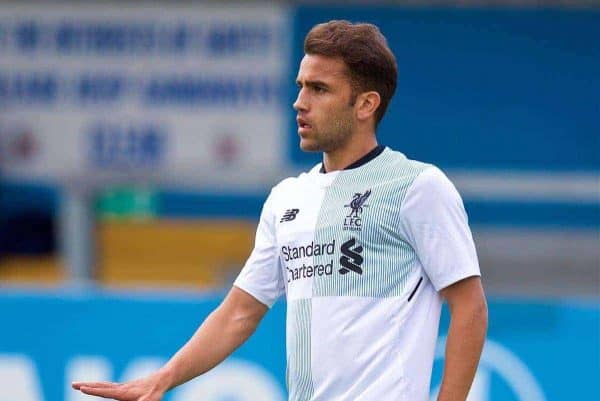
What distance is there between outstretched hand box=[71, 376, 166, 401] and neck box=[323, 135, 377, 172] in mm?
738

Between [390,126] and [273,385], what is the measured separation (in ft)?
13.4

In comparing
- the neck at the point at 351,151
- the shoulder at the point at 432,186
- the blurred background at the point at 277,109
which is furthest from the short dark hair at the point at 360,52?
the blurred background at the point at 277,109

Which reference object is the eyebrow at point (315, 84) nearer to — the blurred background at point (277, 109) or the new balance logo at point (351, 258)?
the new balance logo at point (351, 258)

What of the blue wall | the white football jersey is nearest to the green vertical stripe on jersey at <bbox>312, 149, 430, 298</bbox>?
the white football jersey

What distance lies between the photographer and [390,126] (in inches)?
424

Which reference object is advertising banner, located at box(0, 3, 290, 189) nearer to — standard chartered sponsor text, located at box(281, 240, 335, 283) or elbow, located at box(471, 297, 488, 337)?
standard chartered sponsor text, located at box(281, 240, 335, 283)

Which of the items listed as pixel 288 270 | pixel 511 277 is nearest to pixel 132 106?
pixel 511 277

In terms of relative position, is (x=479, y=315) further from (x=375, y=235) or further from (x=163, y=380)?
(x=163, y=380)

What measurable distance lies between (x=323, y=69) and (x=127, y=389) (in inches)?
37.7

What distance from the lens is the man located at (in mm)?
3754

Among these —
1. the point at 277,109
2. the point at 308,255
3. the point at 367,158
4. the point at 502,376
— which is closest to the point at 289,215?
the point at 308,255

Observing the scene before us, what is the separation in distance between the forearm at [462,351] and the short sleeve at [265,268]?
1.94 ft

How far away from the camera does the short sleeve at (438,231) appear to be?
3.75m

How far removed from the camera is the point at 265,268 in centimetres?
413
